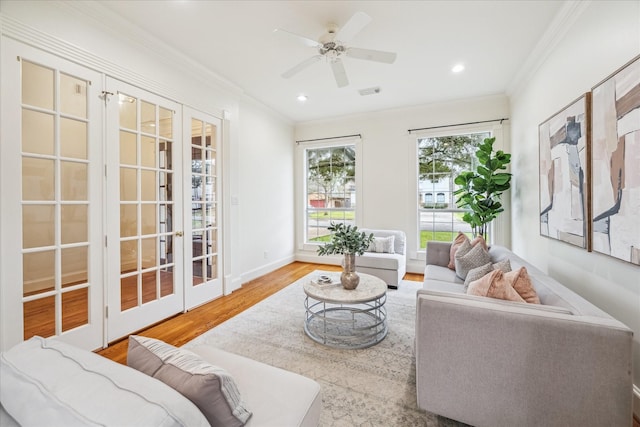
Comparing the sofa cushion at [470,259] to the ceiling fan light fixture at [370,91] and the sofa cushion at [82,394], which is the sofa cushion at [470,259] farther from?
the sofa cushion at [82,394]

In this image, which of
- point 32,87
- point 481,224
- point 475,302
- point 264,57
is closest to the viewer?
point 475,302

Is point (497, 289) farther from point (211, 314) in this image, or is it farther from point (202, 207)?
point (202, 207)

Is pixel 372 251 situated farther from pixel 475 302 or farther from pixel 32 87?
pixel 32 87

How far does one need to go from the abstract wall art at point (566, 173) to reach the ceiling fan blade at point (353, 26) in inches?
69.5

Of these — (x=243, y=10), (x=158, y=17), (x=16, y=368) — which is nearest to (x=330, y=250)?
(x=16, y=368)

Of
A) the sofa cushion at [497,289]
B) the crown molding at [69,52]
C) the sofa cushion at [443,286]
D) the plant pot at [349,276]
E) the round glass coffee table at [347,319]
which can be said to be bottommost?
the round glass coffee table at [347,319]

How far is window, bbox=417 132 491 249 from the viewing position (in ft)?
15.0

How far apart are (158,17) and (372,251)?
12.5 ft

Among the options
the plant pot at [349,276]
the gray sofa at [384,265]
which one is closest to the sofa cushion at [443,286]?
the plant pot at [349,276]

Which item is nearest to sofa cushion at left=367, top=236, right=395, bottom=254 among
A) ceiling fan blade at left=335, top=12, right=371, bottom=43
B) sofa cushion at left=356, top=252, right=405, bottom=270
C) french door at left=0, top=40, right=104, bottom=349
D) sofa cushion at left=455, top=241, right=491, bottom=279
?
sofa cushion at left=356, top=252, right=405, bottom=270

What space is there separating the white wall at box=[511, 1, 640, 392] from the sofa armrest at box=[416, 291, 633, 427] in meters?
0.77

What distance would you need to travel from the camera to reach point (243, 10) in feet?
7.75

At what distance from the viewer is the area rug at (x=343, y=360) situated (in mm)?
1630

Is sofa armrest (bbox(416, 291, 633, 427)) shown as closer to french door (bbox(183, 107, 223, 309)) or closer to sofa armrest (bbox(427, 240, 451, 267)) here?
sofa armrest (bbox(427, 240, 451, 267))
